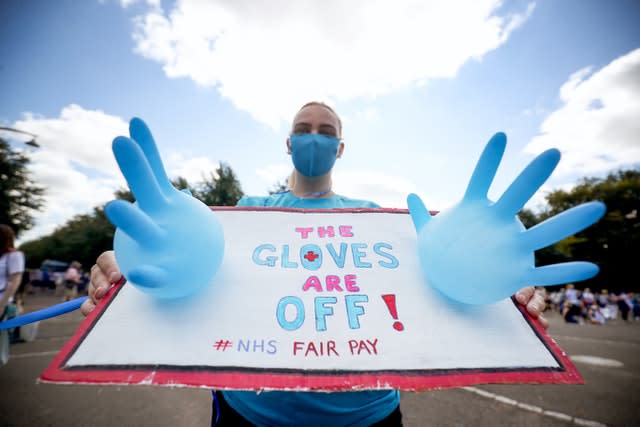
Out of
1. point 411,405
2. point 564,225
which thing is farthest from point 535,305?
point 411,405

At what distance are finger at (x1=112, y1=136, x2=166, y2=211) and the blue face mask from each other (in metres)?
0.96

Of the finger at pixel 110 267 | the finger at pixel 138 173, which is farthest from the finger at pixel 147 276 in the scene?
the finger at pixel 110 267

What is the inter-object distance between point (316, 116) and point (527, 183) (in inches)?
49.8

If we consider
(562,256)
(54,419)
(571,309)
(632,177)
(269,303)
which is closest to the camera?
(269,303)

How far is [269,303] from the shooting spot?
3.41 feet

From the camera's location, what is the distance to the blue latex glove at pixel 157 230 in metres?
0.77

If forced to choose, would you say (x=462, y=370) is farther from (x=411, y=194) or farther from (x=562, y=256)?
(x=562, y=256)

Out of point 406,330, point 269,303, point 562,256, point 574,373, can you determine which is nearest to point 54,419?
point 269,303

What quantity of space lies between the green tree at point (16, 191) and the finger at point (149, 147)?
2446 centimetres

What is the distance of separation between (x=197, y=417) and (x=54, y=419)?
54.3 inches

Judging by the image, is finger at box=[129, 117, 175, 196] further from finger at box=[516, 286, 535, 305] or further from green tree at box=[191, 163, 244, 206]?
green tree at box=[191, 163, 244, 206]

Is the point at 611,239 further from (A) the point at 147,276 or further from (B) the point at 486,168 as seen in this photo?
(A) the point at 147,276

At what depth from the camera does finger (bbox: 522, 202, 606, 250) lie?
2.46 feet

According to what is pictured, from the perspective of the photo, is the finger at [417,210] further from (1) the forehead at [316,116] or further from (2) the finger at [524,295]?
(1) the forehead at [316,116]
